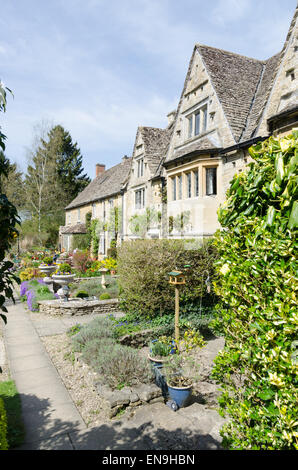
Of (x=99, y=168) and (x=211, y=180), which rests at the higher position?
(x=99, y=168)

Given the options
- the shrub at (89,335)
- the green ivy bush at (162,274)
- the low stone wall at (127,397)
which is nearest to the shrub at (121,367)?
the low stone wall at (127,397)

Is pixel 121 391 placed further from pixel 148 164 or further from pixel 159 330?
pixel 148 164

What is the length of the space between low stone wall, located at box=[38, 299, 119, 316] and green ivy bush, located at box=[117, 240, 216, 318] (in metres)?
2.23

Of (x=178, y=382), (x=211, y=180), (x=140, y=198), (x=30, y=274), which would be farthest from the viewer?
(x=140, y=198)

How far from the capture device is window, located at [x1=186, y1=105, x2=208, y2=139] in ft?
49.5

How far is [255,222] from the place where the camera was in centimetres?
277

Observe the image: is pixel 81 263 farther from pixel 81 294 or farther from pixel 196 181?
pixel 196 181

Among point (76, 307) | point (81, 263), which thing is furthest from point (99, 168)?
point (76, 307)

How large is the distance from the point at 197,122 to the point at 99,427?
1498cm

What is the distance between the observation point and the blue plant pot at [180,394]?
487 centimetres

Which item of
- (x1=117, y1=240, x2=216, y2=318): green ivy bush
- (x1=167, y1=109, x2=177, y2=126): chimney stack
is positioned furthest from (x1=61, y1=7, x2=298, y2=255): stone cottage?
(x1=167, y1=109, x2=177, y2=126): chimney stack

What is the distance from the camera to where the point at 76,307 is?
1130 centimetres
